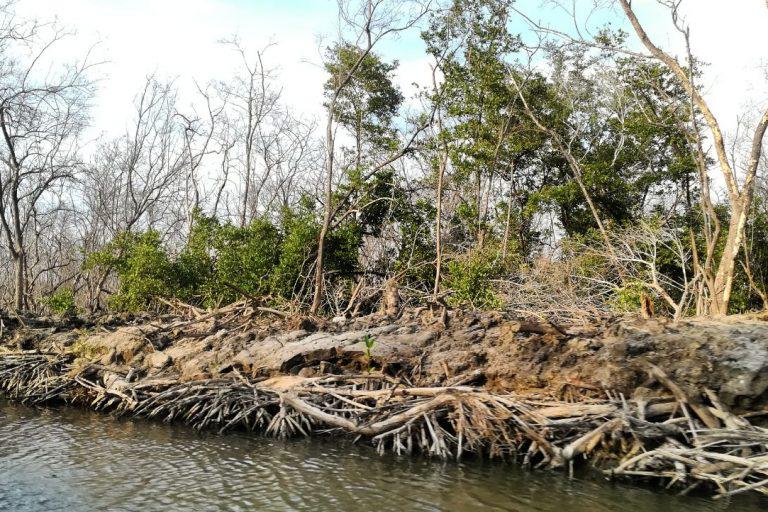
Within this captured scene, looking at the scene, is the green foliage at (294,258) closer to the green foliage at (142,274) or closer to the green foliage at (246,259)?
the green foliage at (246,259)

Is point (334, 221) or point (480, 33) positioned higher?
point (480, 33)

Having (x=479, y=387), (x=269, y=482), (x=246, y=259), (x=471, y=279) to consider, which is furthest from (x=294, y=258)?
(x=269, y=482)

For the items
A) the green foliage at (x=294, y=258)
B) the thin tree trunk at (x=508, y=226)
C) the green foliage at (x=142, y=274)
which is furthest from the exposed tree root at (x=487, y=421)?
the thin tree trunk at (x=508, y=226)

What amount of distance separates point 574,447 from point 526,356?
1587 millimetres

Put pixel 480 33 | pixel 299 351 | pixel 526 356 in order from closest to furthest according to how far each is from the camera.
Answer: pixel 526 356
pixel 299 351
pixel 480 33

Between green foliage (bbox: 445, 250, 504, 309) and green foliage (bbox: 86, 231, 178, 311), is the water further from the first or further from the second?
green foliage (bbox: 86, 231, 178, 311)

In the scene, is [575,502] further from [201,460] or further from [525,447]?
[201,460]

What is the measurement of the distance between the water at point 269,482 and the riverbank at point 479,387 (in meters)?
0.32

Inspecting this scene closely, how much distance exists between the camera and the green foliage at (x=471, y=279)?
1594cm

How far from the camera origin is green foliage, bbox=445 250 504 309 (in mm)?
15941

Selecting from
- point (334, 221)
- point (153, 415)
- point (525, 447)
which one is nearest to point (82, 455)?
point (153, 415)

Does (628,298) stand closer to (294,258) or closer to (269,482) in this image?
(269,482)

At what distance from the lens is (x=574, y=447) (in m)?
6.64

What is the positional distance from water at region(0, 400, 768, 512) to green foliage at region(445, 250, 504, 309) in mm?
8348
